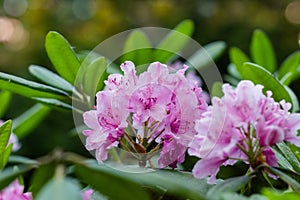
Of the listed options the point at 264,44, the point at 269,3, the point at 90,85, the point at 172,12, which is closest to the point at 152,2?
the point at 172,12

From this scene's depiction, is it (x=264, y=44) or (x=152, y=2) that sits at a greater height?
(x=264, y=44)

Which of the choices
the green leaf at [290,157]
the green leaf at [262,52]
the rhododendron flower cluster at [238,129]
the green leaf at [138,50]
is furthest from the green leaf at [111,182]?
the green leaf at [262,52]

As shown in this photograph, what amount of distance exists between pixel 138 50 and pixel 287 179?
0.52 meters

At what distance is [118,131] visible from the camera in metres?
0.61

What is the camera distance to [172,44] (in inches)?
42.4

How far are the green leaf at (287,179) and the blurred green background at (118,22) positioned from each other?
280cm

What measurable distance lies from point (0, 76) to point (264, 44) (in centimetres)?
64

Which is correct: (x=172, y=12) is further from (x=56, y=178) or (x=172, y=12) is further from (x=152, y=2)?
(x=56, y=178)

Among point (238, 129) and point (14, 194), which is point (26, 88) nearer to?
point (14, 194)

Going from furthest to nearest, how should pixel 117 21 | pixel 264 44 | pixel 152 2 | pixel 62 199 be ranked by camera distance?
1. pixel 152 2
2. pixel 117 21
3. pixel 264 44
4. pixel 62 199

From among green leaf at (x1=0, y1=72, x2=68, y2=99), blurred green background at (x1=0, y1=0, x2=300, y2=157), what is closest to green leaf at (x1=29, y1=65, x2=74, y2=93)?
green leaf at (x1=0, y1=72, x2=68, y2=99)

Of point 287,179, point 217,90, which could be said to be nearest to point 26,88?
point 217,90

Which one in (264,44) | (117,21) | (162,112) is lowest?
(117,21)

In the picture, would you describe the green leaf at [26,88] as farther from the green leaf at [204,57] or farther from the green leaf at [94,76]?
the green leaf at [204,57]
